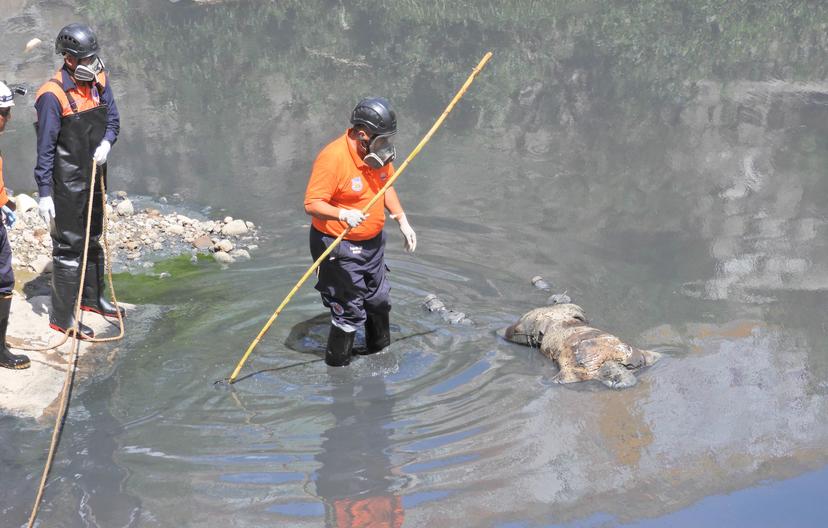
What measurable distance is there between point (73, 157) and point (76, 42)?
775 millimetres

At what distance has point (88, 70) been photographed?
6352mm

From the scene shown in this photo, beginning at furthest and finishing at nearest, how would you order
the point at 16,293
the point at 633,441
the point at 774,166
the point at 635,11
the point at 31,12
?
the point at 31,12, the point at 635,11, the point at 774,166, the point at 16,293, the point at 633,441

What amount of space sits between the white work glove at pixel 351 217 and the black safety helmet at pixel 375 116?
487mm

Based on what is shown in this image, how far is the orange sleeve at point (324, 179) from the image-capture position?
5.88 metres

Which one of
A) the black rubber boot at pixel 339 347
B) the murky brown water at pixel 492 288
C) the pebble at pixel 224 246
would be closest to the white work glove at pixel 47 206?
the murky brown water at pixel 492 288

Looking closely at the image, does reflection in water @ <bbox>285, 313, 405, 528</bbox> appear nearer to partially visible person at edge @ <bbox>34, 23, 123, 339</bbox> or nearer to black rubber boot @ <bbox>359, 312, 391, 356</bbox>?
black rubber boot @ <bbox>359, 312, 391, 356</bbox>

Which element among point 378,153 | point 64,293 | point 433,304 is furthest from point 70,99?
point 433,304

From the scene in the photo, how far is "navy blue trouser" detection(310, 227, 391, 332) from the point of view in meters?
6.17

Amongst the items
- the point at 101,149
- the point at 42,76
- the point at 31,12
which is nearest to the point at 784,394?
the point at 101,149

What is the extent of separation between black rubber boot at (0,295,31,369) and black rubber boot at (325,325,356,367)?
76.5 inches

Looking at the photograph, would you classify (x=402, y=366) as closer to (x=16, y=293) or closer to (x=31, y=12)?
(x=16, y=293)

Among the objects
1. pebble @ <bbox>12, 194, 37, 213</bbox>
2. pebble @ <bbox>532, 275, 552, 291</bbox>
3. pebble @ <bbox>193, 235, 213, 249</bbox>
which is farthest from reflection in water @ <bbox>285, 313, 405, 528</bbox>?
pebble @ <bbox>12, 194, 37, 213</bbox>

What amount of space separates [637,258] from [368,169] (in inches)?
123

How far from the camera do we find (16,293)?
7418mm
